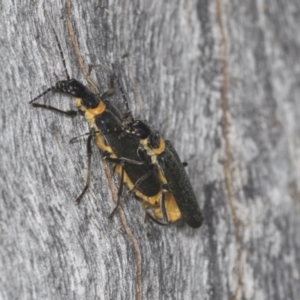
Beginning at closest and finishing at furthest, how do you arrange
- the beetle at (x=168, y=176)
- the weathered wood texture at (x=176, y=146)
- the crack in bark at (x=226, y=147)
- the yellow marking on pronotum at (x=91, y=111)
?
the weathered wood texture at (x=176, y=146)
the yellow marking on pronotum at (x=91, y=111)
the beetle at (x=168, y=176)
the crack in bark at (x=226, y=147)

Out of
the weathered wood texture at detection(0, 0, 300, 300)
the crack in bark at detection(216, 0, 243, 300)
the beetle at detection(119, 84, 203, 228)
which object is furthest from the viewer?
the crack in bark at detection(216, 0, 243, 300)

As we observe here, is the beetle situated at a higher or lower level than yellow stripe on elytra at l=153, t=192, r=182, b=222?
higher

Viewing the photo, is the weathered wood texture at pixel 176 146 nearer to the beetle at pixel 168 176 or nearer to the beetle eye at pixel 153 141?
the beetle at pixel 168 176

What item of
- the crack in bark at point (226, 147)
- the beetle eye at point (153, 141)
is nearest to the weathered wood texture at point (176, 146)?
the crack in bark at point (226, 147)

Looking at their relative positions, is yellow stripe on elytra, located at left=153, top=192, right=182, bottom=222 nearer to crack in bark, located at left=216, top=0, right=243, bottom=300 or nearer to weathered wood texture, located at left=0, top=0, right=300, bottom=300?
weathered wood texture, located at left=0, top=0, right=300, bottom=300

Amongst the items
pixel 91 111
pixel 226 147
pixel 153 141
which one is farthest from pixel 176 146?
pixel 91 111

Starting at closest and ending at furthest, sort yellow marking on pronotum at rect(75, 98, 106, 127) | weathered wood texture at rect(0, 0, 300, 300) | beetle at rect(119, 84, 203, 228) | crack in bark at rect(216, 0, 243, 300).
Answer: weathered wood texture at rect(0, 0, 300, 300) → yellow marking on pronotum at rect(75, 98, 106, 127) → beetle at rect(119, 84, 203, 228) → crack in bark at rect(216, 0, 243, 300)

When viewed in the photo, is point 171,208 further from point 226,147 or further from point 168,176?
point 226,147

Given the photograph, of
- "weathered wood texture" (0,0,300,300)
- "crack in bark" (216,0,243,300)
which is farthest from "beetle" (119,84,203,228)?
"crack in bark" (216,0,243,300)
